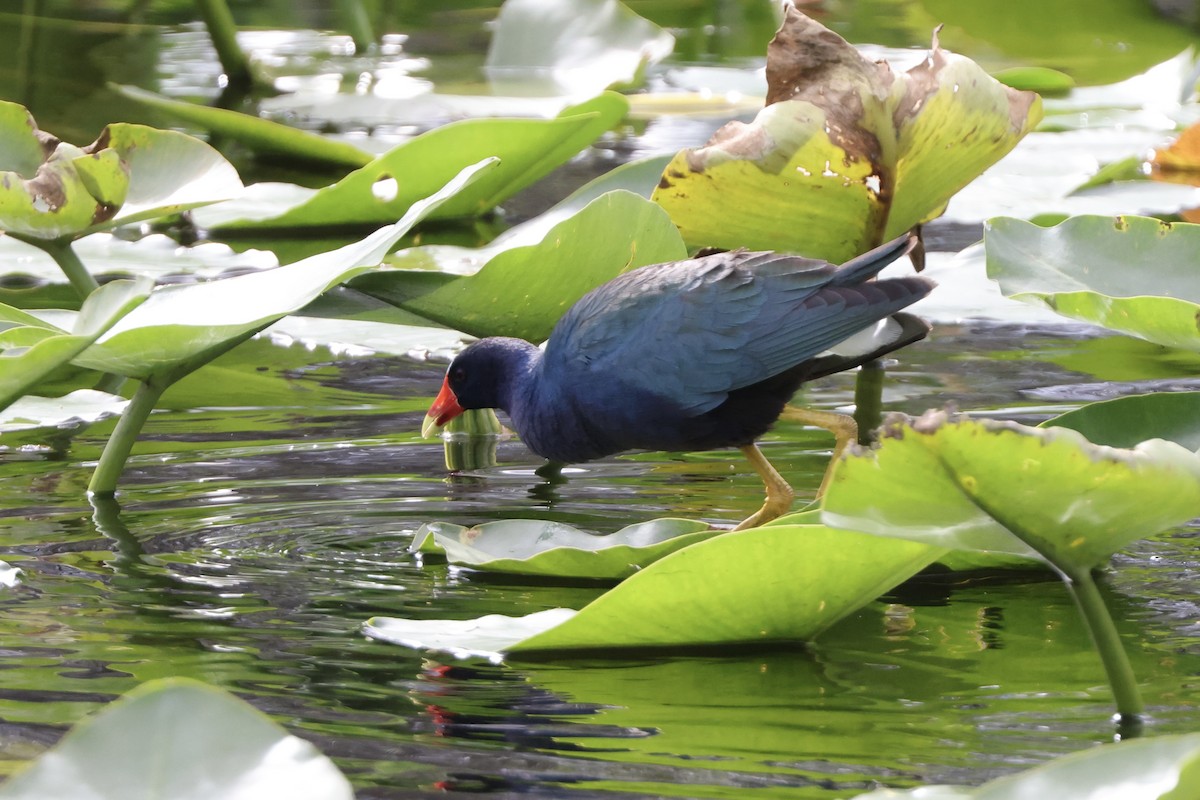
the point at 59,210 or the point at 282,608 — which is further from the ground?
the point at 59,210

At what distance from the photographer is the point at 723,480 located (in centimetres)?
183

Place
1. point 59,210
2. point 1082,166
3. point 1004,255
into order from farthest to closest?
point 1082,166 < point 59,210 < point 1004,255

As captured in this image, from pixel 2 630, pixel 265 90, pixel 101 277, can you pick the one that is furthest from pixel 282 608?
pixel 265 90

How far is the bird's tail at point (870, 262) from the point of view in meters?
1.62

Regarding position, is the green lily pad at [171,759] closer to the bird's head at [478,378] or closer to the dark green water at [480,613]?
the dark green water at [480,613]

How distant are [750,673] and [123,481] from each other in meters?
0.83

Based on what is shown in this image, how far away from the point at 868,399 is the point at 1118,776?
1.33 metres

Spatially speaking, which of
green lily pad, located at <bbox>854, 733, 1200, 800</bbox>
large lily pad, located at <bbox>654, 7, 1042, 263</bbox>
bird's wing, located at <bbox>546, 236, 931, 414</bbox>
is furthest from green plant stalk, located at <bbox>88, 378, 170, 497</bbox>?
green lily pad, located at <bbox>854, 733, 1200, 800</bbox>

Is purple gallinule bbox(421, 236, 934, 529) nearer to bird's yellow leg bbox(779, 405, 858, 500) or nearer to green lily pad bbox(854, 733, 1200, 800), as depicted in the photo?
bird's yellow leg bbox(779, 405, 858, 500)

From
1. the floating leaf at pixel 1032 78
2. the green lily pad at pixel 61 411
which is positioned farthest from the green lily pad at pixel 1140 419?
the floating leaf at pixel 1032 78

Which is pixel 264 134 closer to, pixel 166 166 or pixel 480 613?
pixel 166 166

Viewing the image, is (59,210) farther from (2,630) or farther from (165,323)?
(2,630)

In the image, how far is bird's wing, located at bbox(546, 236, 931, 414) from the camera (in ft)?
Result: 5.41

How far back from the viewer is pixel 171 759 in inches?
28.7
